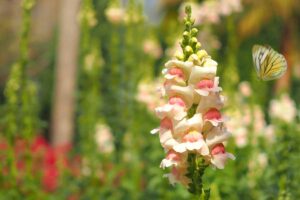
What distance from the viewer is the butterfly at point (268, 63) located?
236 cm

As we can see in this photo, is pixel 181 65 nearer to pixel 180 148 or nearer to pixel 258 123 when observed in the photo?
pixel 180 148

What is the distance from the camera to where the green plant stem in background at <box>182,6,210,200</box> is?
2.29 meters

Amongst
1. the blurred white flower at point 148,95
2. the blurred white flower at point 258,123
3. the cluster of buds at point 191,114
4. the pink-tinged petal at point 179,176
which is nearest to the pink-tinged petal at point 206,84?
the cluster of buds at point 191,114

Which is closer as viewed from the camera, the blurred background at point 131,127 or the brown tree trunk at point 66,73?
the blurred background at point 131,127

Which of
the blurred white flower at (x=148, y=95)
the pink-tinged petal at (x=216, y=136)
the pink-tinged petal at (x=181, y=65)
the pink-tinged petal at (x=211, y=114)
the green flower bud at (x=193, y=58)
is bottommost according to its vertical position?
the pink-tinged petal at (x=216, y=136)

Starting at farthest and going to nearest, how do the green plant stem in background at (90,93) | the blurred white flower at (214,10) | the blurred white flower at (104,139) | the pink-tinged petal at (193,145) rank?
the blurred white flower at (104,139) < the green plant stem in background at (90,93) < the blurred white flower at (214,10) < the pink-tinged petal at (193,145)

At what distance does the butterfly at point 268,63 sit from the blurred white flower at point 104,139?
4.08 meters

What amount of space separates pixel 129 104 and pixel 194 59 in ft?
14.1

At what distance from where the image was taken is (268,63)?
2369 millimetres

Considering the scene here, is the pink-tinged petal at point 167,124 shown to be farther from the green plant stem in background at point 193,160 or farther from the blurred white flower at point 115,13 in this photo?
the blurred white flower at point 115,13

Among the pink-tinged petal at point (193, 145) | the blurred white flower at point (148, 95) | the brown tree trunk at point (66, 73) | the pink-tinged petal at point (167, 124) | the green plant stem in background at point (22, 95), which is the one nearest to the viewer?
the pink-tinged petal at point (193, 145)

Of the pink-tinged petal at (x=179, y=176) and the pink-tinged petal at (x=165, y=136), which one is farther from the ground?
the pink-tinged petal at (x=165, y=136)

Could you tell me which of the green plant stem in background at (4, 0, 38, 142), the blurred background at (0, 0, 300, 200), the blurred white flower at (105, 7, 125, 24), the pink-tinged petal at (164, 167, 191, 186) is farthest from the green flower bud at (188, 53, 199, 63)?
the blurred white flower at (105, 7, 125, 24)

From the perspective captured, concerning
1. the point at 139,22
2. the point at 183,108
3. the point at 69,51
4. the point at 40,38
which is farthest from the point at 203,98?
the point at 40,38
